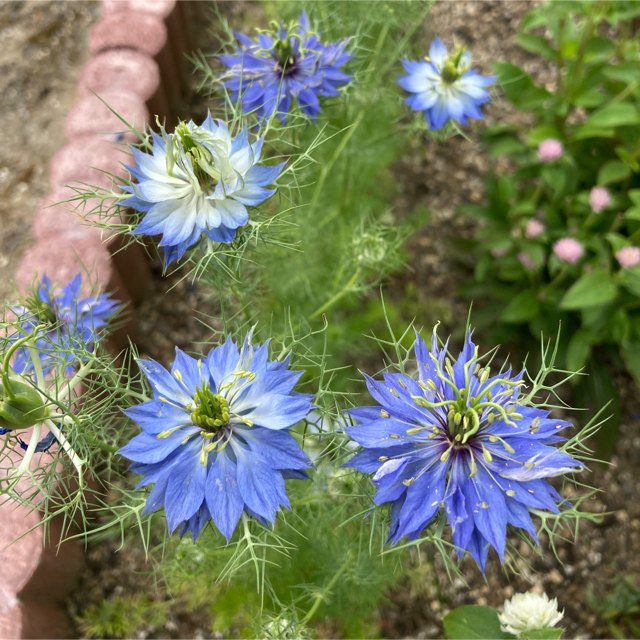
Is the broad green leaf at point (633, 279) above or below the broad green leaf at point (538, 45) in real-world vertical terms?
below

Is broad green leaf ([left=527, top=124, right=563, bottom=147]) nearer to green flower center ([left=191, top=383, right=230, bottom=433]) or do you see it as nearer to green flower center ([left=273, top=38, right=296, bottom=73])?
green flower center ([left=273, top=38, right=296, bottom=73])

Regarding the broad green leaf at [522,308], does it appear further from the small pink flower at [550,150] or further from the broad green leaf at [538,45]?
the broad green leaf at [538,45]

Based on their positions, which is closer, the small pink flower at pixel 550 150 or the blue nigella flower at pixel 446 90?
the blue nigella flower at pixel 446 90

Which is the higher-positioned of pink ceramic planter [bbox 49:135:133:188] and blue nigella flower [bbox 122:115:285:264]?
blue nigella flower [bbox 122:115:285:264]

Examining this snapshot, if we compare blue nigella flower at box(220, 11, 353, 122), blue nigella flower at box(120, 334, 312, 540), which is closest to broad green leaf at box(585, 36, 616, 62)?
blue nigella flower at box(220, 11, 353, 122)

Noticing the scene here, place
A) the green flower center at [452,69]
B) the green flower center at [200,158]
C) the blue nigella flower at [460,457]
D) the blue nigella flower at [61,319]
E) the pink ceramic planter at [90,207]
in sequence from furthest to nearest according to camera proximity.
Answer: the green flower center at [452,69]
the pink ceramic planter at [90,207]
the blue nigella flower at [61,319]
the green flower center at [200,158]
the blue nigella flower at [460,457]

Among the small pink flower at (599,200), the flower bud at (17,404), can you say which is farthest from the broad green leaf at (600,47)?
the flower bud at (17,404)

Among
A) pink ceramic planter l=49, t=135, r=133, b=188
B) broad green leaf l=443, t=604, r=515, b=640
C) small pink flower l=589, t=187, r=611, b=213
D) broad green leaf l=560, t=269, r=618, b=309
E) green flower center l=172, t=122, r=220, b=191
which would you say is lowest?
broad green leaf l=443, t=604, r=515, b=640

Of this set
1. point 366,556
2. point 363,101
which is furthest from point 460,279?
point 366,556

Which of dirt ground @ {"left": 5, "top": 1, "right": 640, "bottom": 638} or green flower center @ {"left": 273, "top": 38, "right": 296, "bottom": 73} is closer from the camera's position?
green flower center @ {"left": 273, "top": 38, "right": 296, "bottom": 73}
